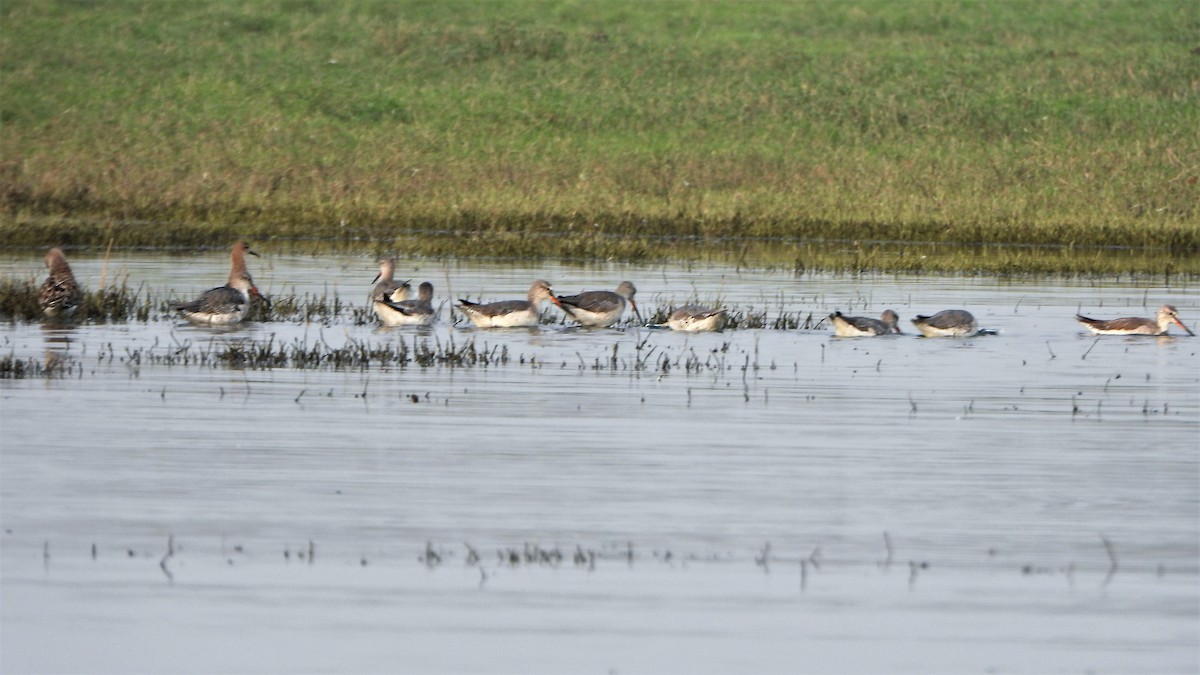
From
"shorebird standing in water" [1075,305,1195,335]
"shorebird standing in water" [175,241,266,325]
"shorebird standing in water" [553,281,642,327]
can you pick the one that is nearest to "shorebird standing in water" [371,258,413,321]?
"shorebird standing in water" [175,241,266,325]

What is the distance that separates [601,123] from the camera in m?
43.5

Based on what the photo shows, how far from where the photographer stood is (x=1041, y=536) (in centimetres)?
908

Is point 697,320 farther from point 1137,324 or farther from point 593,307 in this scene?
point 1137,324

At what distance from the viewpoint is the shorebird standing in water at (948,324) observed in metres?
17.7

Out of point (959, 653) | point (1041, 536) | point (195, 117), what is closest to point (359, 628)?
point (959, 653)

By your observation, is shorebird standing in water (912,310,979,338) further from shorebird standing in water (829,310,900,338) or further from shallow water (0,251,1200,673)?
shallow water (0,251,1200,673)

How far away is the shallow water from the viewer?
7.26 metres

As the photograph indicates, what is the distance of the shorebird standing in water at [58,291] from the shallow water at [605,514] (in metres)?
1.55

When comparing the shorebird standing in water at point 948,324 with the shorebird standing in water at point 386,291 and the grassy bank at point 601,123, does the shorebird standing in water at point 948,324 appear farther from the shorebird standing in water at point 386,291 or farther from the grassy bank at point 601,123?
the grassy bank at point 601,123

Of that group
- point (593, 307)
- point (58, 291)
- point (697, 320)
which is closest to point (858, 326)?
point (697, 320)

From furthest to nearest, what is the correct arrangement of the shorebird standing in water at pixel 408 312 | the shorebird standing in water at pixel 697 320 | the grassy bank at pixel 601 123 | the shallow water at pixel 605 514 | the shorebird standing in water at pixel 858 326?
the grassy bank at pixel 601 123 → the shorebird standing in water at pixel 408 312 → the shorebird standing in water at pixel 697 320 → the shorebird standing in water at pixel 858 326 → the shallow water at pixel 605 514

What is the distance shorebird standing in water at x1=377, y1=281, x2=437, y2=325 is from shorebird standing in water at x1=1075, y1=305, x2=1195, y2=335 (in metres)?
6.40

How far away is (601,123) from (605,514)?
114ft

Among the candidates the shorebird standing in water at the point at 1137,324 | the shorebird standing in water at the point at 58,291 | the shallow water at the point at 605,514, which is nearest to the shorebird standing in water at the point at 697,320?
the shallow water at the point at 605,514
